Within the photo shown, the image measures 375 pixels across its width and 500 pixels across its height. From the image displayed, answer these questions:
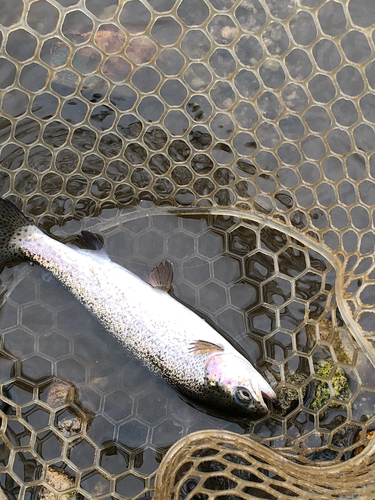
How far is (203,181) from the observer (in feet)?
10.5

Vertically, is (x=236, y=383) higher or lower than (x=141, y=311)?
higher

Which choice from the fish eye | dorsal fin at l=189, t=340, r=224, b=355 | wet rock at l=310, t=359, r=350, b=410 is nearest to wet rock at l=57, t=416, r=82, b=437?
dorsal fin at l=189, t=340, r=224, b=355

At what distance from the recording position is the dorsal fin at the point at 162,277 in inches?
117

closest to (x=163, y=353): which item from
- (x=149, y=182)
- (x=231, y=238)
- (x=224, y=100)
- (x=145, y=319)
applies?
(x=145, y=319)

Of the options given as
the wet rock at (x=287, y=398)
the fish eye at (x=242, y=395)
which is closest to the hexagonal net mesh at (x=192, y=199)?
the wet rock at (x=287, y=398)

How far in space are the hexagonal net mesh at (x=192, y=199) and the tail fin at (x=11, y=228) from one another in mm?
190

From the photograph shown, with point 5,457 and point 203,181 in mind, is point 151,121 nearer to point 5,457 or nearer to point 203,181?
point 203,181

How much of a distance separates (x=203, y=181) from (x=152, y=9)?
114 cm

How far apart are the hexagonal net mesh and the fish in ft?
0.70

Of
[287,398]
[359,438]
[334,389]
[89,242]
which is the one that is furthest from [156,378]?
[359,438]

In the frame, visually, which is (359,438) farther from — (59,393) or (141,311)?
(59,393)

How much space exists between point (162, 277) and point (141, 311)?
25 cm

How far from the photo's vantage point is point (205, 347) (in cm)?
279

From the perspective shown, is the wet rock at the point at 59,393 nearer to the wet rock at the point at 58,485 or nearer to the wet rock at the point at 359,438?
the wet rock at the point at 58,485
